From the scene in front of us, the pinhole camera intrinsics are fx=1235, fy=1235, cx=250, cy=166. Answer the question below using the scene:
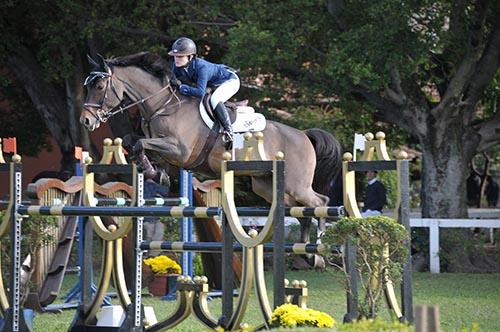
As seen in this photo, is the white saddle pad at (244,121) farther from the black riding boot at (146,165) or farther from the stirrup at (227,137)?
the black riding boot at (146,165)

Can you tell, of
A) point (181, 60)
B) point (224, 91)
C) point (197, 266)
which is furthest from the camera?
point (197, 266)

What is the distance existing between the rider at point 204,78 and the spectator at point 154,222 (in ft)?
10.3

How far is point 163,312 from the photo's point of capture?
11984 millimetres

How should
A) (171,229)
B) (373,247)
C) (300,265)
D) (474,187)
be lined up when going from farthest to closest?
1. (474,187)
2. (300,265)
3. (171,229)
4. (373,247)

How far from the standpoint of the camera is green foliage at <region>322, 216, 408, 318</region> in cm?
742

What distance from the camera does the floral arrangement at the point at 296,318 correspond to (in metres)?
7.08

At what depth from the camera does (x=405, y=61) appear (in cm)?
1709

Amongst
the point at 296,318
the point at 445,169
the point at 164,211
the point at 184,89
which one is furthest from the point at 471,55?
the point at 296,318

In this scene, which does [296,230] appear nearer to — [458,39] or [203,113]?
[458,39]

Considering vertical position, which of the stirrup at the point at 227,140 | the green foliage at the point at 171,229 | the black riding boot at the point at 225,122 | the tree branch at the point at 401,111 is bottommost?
the green foliage at the point at 171,229

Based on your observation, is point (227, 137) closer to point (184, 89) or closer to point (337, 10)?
point (184, 89)

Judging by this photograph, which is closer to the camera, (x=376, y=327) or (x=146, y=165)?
(x=376, y=327)

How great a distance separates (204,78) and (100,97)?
3.30 ft

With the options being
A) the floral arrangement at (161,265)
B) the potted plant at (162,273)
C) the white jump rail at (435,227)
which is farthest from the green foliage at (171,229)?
the white jump rail at (435,227)
